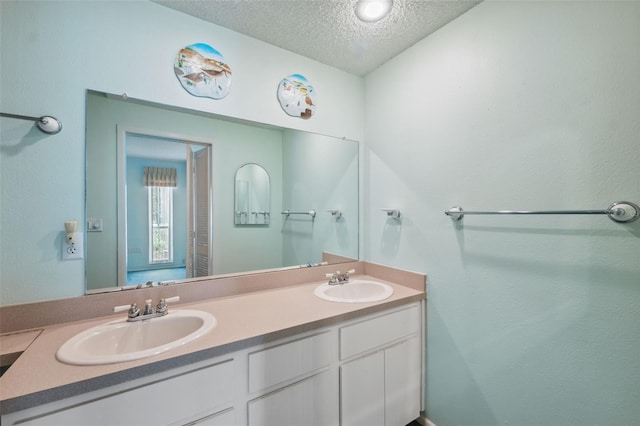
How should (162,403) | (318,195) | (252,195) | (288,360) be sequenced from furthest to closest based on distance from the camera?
1. (318,195)
2. (252,195)
3. (288,360)
4. (162,403)

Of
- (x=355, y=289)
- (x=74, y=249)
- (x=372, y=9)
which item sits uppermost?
(x=372, y=9)

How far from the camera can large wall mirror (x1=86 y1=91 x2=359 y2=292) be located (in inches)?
47.4

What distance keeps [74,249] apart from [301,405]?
1.19 meters

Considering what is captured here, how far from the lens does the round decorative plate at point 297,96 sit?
1669mm

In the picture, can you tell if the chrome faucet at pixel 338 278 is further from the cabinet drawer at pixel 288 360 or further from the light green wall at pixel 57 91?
the light green wall at pixel 57 91

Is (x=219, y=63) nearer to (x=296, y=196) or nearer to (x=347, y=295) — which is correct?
(x=296, y=196)

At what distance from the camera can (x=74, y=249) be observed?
1.10 metres

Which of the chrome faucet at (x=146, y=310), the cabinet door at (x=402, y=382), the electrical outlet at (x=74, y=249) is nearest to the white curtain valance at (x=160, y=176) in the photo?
the electrical outlet at (x=74, y=249)

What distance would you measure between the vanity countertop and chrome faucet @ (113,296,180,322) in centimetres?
11

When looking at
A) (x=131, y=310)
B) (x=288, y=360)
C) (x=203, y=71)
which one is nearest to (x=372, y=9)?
(x=203, y=71)

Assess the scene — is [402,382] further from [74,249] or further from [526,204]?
[74,249]

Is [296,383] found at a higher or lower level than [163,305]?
lower

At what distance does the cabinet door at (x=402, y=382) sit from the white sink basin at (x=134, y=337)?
980mm

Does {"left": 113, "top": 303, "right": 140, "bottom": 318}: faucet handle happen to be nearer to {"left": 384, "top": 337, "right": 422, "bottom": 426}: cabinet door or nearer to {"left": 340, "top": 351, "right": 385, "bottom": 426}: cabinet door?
{"left": 340, "top": 351, "right": 385, "bottom": 426}: cabinet door
